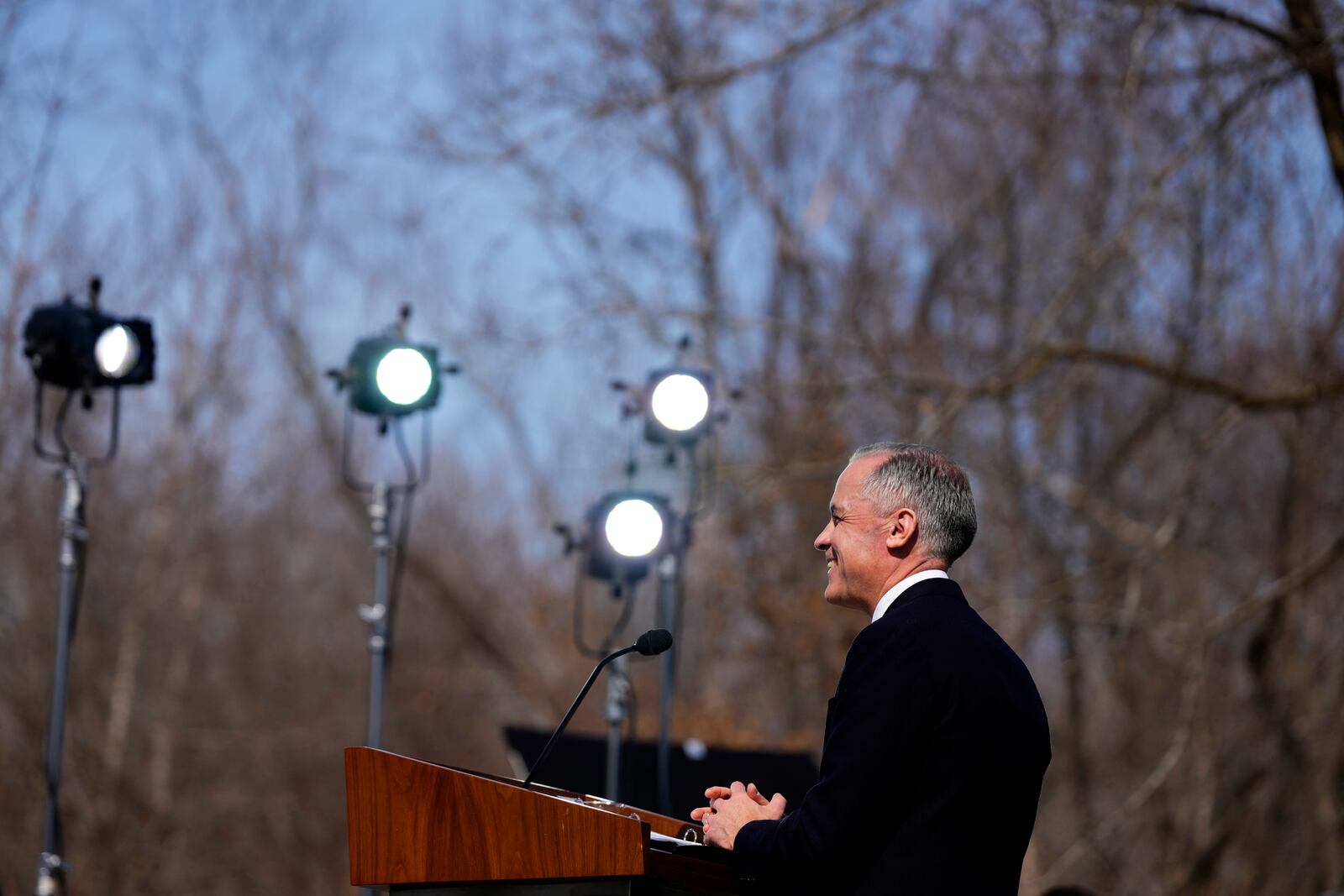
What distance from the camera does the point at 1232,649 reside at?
456 inches

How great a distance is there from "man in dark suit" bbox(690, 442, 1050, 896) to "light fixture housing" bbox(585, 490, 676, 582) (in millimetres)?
2858

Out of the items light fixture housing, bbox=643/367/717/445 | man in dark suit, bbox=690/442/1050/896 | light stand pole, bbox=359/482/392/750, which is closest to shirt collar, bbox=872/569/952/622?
man in dark suit, bbox=690/442/1050/896

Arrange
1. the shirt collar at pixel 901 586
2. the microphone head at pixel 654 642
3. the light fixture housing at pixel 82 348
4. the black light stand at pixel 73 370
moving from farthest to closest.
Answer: the light fixture housing at pixel 82 348 → the black light stand at pixel 73 370 → the microphone head at pixel 654 642 → the shirt collar at pixel 901 586

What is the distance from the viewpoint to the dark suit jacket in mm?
2092

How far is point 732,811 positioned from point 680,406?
304 centimetres

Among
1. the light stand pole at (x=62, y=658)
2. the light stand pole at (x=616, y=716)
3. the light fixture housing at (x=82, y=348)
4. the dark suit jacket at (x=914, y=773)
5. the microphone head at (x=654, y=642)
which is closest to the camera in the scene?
the dark suit jacket at (x=914, y=773)

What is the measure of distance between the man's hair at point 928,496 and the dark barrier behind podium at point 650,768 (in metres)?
2.60

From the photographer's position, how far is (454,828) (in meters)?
2.21

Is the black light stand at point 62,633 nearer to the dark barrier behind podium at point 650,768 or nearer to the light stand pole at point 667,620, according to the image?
the dark barrier behind podium at point 650,768

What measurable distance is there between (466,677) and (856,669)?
54.4 feet

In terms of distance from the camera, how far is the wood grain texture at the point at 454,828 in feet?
7.05

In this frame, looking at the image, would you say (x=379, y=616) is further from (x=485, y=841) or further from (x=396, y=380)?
(x=485, y=841)

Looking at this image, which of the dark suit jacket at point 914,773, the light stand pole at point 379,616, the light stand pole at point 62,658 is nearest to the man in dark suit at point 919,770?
the dark suit jacket at point 914,773

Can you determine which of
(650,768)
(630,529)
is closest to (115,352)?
(630,529)
